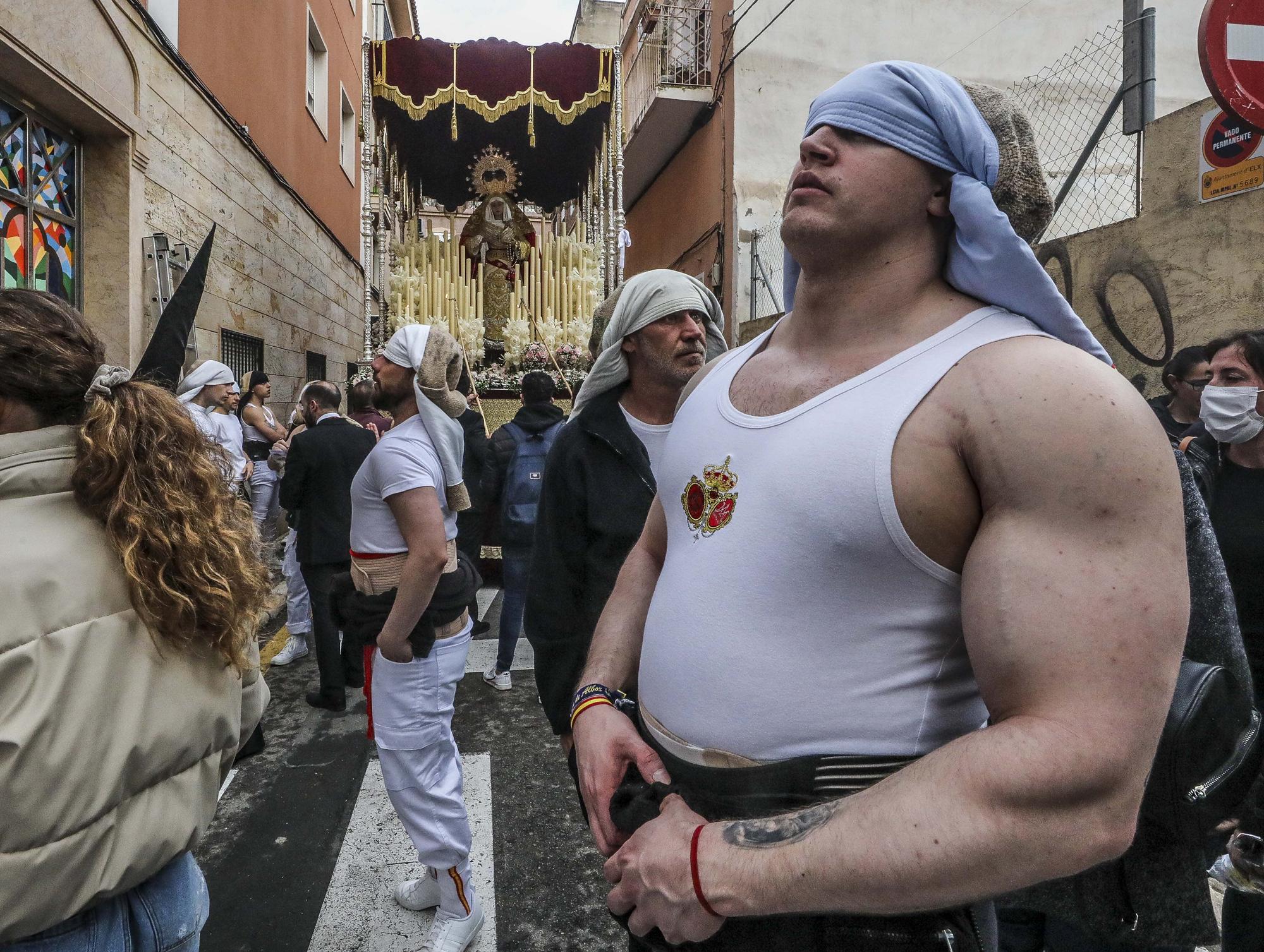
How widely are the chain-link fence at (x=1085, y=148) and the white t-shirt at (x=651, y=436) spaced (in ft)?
13.3

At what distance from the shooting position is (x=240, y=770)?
14.0 feet

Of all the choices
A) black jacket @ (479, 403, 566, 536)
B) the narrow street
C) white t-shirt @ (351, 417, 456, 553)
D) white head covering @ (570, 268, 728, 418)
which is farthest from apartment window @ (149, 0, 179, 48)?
white head covering @ (570, 268, 728, 418)

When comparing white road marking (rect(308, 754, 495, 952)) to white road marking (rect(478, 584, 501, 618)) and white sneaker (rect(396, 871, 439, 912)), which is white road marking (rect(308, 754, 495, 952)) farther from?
white road marking (rect(478, 584, 501, 618))

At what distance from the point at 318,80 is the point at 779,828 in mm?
15499

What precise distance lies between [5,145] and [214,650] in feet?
18.8

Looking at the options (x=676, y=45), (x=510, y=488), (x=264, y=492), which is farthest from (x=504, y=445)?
(x=676, y=45)

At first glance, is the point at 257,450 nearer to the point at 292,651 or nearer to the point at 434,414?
the point at 292,651

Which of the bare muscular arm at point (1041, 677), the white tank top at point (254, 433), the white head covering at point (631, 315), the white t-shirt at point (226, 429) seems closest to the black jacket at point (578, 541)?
the white head covering at point (631, 315)

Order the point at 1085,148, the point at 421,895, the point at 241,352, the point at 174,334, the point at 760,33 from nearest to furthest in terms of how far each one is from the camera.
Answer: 1. the point at 174,334
2. the point at 421,895
3. the point at 1085,148
4. the point at 241,352
5. the point at 760,33

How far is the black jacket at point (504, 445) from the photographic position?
238 inches

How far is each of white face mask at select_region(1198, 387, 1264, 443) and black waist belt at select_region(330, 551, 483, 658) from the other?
2.66 meters

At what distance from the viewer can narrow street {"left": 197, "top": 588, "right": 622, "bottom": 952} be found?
2.97m

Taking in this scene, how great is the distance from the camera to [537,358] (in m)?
9.12

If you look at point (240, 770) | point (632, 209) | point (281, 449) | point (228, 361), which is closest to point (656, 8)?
point (632, 209)
